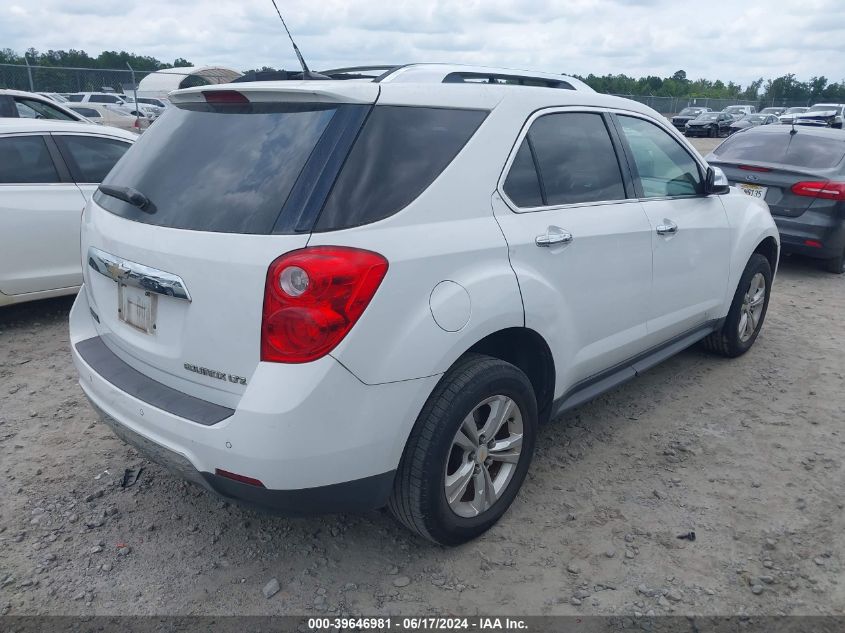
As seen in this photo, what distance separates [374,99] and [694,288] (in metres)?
2.43

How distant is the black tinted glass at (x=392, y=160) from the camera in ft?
7.66

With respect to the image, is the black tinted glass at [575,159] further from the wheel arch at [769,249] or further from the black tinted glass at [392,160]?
the wheel arch at [769,249]

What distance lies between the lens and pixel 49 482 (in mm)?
3291

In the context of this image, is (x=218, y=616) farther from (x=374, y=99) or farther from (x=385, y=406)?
(x=374, y=99)

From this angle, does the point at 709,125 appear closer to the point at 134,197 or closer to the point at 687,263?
the point at 687,263

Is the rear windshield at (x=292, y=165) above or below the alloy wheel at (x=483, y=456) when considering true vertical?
above

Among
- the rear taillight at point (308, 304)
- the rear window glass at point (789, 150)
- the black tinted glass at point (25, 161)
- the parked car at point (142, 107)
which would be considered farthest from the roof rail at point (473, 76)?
the parked car at point (142, 107)

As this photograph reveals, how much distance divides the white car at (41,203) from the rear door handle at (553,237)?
391 centimetres

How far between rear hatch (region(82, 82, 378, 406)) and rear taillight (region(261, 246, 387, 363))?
44 mm

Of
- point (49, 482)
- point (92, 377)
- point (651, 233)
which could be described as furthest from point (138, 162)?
point (651, 233)

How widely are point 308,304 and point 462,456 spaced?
0.94 metres

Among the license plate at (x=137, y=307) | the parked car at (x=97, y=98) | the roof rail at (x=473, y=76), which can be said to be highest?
the roof rail at (x=473, y=76)

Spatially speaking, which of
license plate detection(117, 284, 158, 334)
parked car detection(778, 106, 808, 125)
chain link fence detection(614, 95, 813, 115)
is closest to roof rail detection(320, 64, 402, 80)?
license plate detection(117, 284, 158, 334)

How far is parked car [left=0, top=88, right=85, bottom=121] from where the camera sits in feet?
22.1
